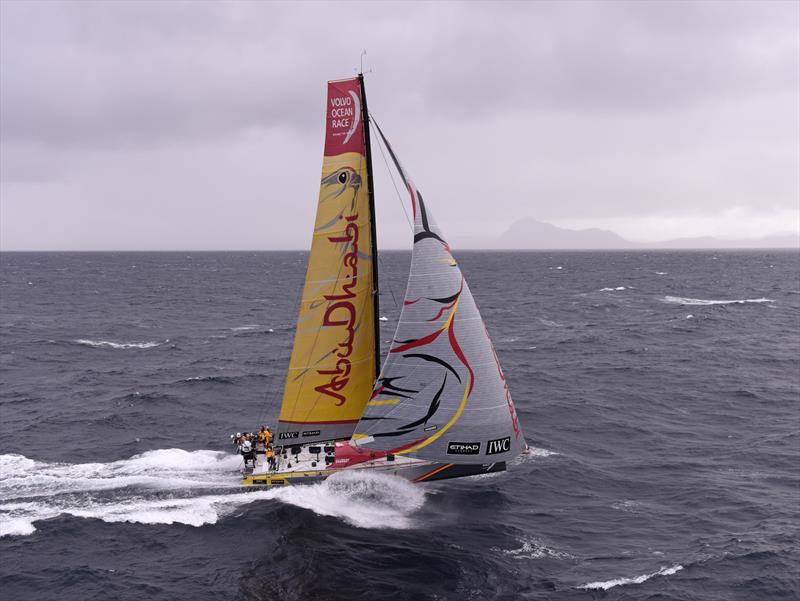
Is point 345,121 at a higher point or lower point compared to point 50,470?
higher

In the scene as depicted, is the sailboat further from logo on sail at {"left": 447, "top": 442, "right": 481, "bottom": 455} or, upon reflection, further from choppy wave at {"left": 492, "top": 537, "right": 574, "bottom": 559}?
choppy wave at {"left": 492, "top": 537, "right": 574, "bottom": 559}

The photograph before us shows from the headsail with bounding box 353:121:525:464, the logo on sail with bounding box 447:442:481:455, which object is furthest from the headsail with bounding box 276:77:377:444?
the logo on sail with bounding box 447:442:481:455

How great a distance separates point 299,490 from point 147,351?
38350mm

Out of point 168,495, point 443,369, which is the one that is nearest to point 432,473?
point 443,369

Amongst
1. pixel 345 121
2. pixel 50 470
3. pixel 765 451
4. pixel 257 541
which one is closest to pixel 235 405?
pixel 50 470

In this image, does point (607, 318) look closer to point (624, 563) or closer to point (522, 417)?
point (522, 417)

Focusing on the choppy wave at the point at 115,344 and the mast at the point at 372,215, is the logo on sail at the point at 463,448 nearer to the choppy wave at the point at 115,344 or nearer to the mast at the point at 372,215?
the mast at the point at 372,215

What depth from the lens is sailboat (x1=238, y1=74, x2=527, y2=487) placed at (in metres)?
22.0

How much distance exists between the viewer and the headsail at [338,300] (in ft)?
74.9

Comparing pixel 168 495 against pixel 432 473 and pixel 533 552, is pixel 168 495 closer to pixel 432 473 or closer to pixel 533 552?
pixel 432 473

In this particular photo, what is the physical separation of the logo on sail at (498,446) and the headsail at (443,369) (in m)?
0.04

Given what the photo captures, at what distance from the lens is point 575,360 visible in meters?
53.6

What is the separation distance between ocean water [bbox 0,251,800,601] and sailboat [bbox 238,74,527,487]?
183 centimetres

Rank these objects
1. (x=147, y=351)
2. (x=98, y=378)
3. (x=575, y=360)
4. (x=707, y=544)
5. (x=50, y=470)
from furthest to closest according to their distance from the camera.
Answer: (x=147, y=351)
(x=575, y=360)
(x=98, y=378)
(x=50, y=470)
(x=707, y=544)
